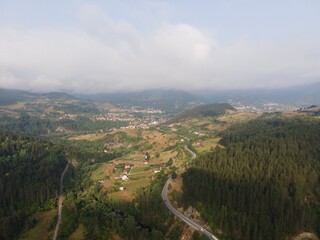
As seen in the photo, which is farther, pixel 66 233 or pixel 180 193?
pixel 180 193

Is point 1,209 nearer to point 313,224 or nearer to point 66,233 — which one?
point 66,233

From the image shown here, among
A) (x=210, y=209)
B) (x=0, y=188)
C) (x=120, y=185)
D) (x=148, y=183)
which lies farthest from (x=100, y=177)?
(x=210, y=209)

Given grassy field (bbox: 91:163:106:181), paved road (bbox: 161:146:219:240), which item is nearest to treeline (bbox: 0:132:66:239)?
grassy field (bbox: 91:163:106:181)

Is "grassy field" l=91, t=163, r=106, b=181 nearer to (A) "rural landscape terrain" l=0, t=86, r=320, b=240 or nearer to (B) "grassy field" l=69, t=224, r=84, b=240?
(A) "rural landscape terrain" l=0, t=86, r=320, b=240

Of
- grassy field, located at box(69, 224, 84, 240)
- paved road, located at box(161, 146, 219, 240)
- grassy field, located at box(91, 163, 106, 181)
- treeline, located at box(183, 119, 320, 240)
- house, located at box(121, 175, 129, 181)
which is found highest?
treeline, located at box(183, 119, 320, 240)

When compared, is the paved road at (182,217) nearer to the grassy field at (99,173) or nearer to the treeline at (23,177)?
the grassy field at (99,173)

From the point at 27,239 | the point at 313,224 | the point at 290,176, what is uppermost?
the point at 290,176
